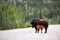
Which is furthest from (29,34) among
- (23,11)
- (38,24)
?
(23,11)

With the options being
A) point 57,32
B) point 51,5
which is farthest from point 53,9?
point 57,32

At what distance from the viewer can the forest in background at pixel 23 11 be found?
2.93 meters

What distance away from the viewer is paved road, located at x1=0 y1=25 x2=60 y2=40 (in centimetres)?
284

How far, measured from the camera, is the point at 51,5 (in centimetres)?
295

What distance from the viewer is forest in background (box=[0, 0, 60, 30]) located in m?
2.93

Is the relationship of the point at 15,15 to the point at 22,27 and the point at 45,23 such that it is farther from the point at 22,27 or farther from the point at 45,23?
the point at 45,23

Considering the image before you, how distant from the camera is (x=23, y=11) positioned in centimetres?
297

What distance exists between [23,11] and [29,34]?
311 mm

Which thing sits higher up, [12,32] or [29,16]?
[29,16]

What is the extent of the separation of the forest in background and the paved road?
0.22 feet

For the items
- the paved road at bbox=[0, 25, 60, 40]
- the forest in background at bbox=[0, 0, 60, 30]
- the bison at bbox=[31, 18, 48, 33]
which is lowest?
the paved road at bbox=[0, 25, 60, 40]

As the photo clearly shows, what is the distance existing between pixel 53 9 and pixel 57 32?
304 millimetres

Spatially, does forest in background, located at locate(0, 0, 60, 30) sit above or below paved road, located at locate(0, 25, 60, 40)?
above

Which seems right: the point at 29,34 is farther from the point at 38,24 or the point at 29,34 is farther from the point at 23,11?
the point at 23,11
